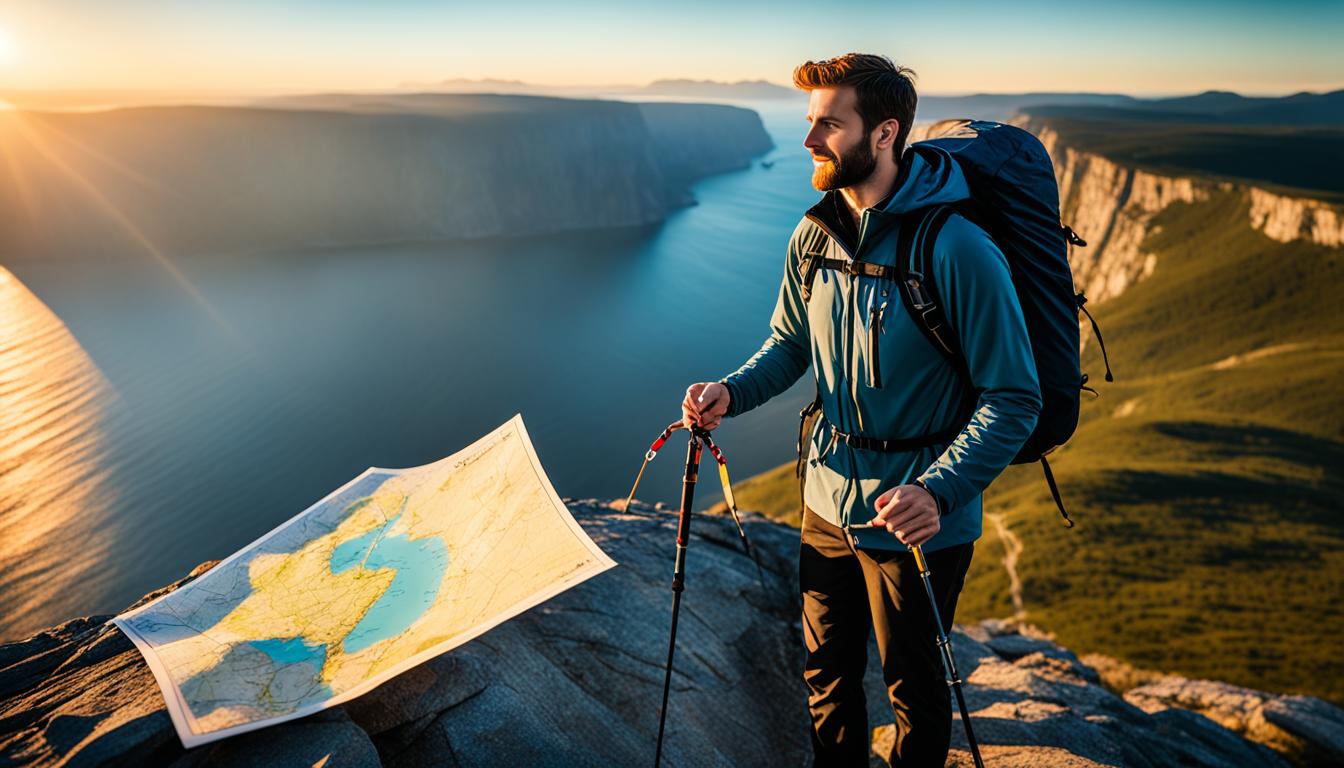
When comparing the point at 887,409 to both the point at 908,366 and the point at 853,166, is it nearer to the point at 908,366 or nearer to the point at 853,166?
the point at 908,366

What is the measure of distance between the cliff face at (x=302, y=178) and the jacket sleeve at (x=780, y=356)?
113411 millimetres

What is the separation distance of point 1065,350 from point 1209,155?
471 feet

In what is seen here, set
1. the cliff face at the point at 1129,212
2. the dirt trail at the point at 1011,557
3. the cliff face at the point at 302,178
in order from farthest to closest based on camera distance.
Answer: the cliff face at the point at 302,178 → the cliff face at the point at 1129,212 → the dirt trail at the point at 1011,557

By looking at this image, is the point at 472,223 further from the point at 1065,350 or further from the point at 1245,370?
the point at 1065,350

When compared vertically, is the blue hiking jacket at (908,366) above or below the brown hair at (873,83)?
below

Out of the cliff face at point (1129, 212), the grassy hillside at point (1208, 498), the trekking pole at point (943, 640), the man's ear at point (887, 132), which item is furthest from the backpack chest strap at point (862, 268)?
the cliff face at point (1129, 212)

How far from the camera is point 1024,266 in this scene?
136 inches

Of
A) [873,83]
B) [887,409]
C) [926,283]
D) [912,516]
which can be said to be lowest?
[912,516]

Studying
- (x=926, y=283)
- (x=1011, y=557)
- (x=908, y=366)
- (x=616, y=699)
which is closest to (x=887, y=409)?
(x=908, y=366)

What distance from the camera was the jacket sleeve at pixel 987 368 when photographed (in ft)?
10.0

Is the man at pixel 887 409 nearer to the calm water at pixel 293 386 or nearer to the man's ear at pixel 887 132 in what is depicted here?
the man's ear at pixel 887 132

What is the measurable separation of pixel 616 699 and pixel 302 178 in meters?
122

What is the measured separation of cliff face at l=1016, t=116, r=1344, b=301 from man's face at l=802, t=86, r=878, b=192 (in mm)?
94639

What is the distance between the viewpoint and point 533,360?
7331 cm
